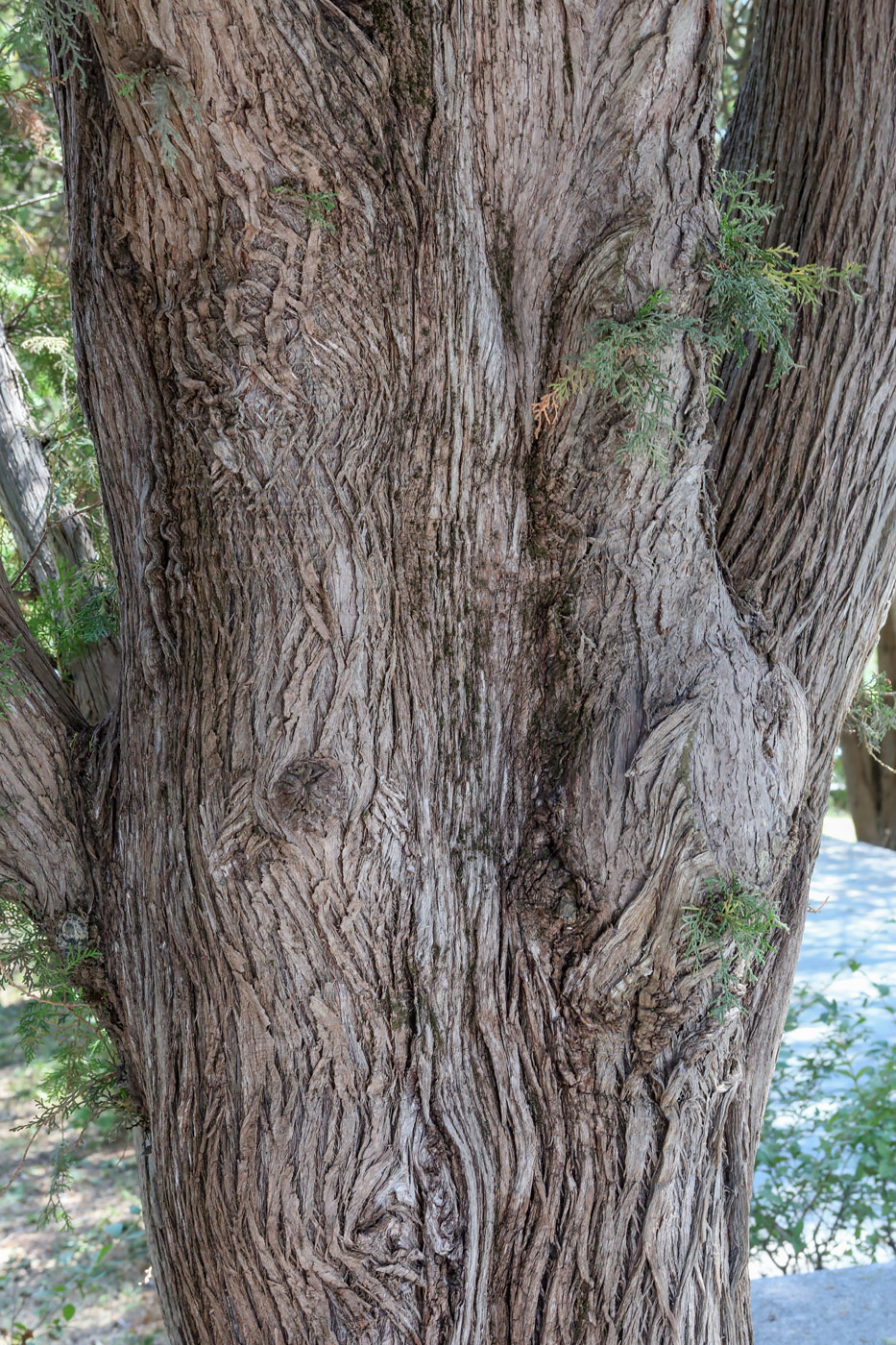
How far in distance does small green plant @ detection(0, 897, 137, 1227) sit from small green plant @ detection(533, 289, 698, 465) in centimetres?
132

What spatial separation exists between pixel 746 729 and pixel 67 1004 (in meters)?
1.31

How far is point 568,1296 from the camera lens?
1.81 meters

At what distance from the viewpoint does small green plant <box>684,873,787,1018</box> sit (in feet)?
5.57

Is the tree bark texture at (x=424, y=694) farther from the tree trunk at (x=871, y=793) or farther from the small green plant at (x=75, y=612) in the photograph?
the tree trunk at (x=871, y=793)

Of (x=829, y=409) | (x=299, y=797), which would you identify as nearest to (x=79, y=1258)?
(x=299, y=797)

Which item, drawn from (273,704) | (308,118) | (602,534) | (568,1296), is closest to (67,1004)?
(273,704)

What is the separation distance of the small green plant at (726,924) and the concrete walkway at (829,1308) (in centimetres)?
246

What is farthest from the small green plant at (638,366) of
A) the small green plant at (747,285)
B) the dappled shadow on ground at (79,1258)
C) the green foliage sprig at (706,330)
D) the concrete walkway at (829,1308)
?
the dappled shadow on ground at (79,1258)

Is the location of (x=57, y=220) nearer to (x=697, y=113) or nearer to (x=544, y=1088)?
(x=697, y=113)

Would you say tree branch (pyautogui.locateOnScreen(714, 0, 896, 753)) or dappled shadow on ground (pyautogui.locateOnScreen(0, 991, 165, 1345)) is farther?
dappled shadow on ground (pyautogui.locateOnScreen(0, 991, 165, 1345))

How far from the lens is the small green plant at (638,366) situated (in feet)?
5.51

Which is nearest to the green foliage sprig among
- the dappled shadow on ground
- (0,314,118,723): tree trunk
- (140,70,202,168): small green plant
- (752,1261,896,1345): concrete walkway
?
(140,70,202,168): small green plant

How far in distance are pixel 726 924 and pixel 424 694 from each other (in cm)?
63

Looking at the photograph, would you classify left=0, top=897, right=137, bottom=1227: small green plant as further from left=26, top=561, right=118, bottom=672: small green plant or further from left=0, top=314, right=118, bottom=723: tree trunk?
left=0, top=314, right=118, bottom=723: tree trunk
